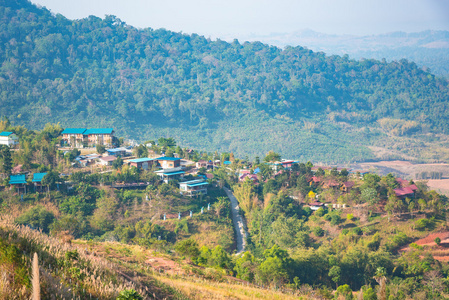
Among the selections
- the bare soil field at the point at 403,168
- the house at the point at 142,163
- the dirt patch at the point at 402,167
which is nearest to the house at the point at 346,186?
the house at the point at 142,163

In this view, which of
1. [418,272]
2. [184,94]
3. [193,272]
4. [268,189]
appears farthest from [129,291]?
[184,94]

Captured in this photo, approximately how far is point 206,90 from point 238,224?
57694mm

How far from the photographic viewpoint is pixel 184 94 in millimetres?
77625

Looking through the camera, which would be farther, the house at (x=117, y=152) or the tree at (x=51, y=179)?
the house at (x=117, y=152)

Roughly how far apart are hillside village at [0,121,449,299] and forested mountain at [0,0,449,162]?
29.9m

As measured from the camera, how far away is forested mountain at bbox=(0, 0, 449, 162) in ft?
202

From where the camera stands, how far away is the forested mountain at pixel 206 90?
2430 inches

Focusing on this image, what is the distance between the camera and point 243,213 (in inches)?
1110

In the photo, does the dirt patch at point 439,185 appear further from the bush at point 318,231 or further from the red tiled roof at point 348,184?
the bush at point 318,231

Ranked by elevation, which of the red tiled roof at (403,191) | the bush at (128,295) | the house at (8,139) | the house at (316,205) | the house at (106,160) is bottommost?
the house at (316,205)

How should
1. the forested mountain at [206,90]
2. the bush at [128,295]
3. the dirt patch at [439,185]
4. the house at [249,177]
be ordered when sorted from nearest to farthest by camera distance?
1. the bush at [128,295]
2. the house at [249,177]
3. the dirt patch at [439,185]
4. the forested mountain at [206,90]

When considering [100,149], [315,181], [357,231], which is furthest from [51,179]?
[357,231]

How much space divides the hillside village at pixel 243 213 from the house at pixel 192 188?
76 millimetres

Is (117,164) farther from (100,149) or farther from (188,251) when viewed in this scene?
(188,251)
